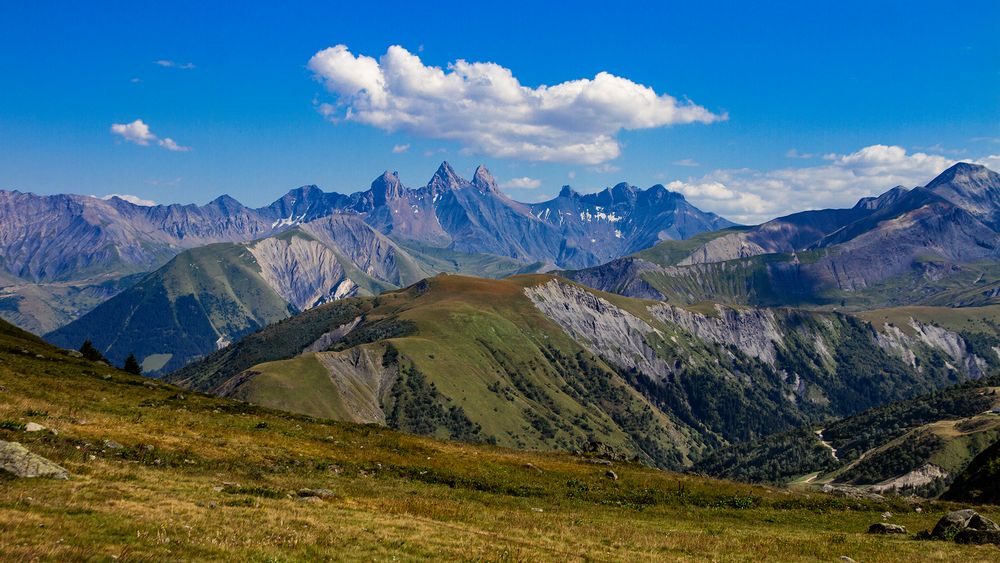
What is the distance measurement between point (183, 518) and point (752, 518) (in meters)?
37.5

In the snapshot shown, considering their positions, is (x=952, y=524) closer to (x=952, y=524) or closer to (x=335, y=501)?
(x=952, y=524)

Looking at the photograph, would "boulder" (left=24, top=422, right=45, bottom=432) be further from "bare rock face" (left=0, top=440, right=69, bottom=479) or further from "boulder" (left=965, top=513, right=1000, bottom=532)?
"boulder" (left=965, top=513, right=1000, bottom=532)

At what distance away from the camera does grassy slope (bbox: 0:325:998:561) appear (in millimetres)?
22047

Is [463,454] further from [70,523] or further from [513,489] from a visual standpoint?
[70,523]

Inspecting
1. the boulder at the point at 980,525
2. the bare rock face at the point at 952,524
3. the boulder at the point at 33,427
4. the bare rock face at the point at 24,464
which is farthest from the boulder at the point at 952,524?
the boulder at the point at 33,427

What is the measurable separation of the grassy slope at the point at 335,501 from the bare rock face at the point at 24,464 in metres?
0.88

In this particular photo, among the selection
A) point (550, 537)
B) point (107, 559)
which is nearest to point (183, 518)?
point (107, 559)

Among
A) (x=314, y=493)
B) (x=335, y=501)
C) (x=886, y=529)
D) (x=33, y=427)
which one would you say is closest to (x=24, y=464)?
(x=33, y=427)

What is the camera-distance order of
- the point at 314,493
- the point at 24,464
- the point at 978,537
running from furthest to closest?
1. the point at 978,537
2. the point at 314,493
3. the point at 24,464

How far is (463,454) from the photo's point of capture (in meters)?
60.8

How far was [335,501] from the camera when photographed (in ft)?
107

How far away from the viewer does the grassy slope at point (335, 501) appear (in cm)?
2205

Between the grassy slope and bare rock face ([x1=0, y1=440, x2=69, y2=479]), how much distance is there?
0.88 meters

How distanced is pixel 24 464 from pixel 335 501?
44.6ft
